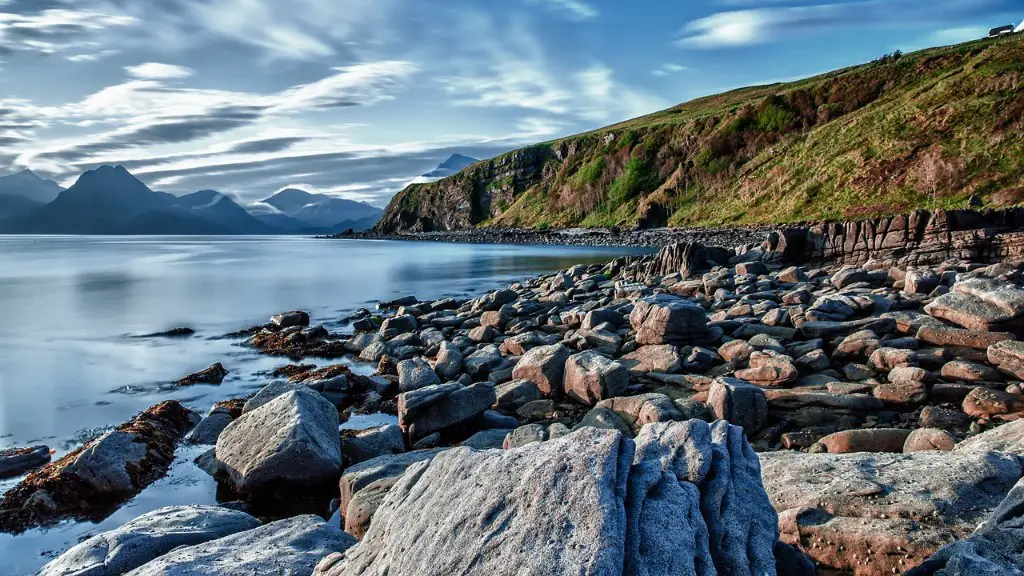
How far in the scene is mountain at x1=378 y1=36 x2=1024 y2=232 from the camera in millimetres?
55594

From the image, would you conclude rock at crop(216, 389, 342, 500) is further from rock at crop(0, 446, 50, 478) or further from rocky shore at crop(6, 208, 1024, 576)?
rock at crop(0, 446, 50, 478)

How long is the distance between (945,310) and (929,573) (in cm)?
1135

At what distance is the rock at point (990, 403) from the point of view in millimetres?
9422

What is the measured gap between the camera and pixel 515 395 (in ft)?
40.6

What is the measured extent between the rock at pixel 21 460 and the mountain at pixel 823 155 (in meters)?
57.0

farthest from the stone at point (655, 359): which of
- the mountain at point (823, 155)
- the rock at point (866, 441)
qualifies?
the mountain at point (823, 155)

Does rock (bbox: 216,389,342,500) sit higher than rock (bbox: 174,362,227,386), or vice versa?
rock (bbox: 216,389,342,500)

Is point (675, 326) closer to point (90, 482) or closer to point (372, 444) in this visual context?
point (372, 444)

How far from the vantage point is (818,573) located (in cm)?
537

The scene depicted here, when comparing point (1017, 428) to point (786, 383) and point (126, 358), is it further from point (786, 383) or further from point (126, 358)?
point (126, 358)

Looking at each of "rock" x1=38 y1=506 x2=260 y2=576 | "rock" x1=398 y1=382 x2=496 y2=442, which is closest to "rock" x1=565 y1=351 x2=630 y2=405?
"rock" x1=398 y1=382 x2=496 y2=442

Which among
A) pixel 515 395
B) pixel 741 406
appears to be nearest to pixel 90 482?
pixel 515 395

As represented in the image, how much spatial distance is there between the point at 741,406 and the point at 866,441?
6.43 ft

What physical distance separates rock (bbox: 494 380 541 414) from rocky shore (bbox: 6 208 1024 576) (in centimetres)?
5
